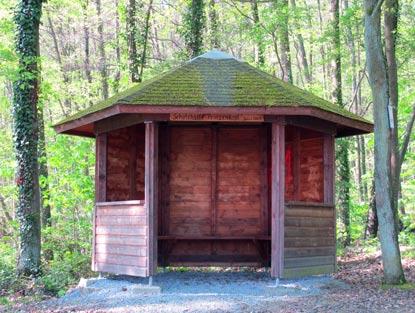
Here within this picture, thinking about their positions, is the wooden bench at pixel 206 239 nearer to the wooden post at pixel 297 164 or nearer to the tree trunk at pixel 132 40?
the wooden post at pixel 297 164

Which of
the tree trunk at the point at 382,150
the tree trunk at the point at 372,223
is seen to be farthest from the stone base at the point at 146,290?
the tree trunk at the point at 372,223

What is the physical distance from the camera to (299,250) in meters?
8.48

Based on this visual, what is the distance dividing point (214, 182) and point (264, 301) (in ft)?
10.3

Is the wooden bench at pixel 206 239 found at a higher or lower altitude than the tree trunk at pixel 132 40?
lower

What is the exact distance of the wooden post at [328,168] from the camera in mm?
9266

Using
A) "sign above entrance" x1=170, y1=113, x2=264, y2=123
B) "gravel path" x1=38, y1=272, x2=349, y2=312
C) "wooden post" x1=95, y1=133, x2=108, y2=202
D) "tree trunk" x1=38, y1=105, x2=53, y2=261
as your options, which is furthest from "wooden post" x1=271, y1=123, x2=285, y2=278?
"tree trunk" x1=38, y1=105, x2=53, y2=261

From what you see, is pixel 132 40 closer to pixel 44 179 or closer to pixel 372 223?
pixel 44 179

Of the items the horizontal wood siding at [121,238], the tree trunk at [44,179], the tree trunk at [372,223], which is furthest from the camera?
the tree trunk at [372,223]

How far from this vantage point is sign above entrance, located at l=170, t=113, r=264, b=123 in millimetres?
8117

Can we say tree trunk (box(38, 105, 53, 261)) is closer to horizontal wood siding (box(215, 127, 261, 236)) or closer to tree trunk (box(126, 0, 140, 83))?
tree trunk (box(126, 0, 140, 83))

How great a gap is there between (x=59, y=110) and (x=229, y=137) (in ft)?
53.8

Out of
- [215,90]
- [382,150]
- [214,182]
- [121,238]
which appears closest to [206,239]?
[214,182]

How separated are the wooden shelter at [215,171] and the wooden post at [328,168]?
19 millimetres

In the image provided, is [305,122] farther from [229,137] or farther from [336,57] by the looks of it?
[336,57]
